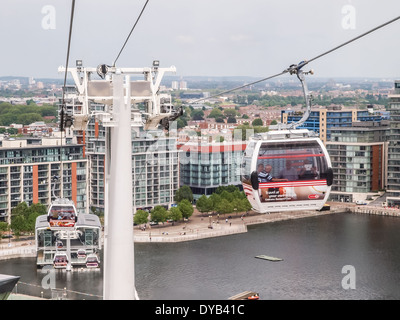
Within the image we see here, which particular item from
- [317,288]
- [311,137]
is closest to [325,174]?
[311,137]

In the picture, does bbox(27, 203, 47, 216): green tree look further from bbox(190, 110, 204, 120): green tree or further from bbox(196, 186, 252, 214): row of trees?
bbox(190, 110, 204, 120): green tree

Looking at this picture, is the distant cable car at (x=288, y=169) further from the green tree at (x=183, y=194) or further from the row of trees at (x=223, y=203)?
the green tree at (x=183, y=194)

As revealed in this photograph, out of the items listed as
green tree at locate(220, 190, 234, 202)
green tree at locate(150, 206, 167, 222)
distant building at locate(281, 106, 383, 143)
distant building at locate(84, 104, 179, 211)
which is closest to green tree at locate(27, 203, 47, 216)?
distant building at locate(84, 104, 179, 211)

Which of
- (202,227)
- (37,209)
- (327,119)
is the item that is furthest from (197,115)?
(37,209)

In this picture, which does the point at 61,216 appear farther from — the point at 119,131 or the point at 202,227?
the point at 119,131
